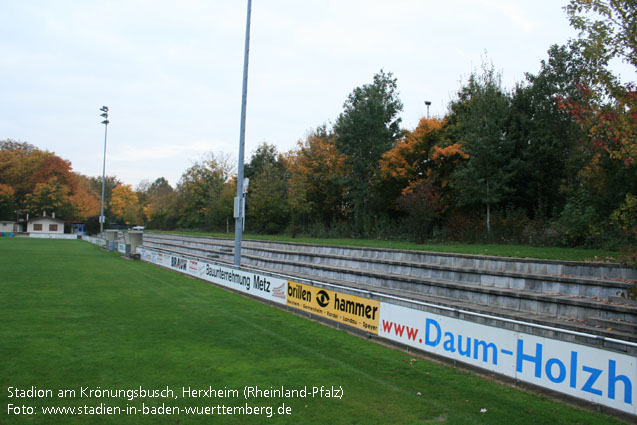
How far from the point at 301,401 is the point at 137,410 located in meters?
2.17

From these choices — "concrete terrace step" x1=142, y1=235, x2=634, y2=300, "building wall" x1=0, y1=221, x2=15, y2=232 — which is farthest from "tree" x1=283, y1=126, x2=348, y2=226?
"building wall" x1=0, y1=221, x2=15, y2=232

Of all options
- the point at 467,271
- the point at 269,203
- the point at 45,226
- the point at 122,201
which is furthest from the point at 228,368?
the point at 122,201

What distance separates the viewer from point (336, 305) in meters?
11.1

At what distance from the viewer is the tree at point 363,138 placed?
31234 mm

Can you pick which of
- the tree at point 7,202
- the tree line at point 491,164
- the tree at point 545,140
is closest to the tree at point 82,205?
the tree at point 7,202

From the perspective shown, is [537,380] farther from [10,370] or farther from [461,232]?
[461,232]

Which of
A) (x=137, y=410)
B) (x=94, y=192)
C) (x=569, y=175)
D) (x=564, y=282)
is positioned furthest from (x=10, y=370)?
(x=94, y=192)

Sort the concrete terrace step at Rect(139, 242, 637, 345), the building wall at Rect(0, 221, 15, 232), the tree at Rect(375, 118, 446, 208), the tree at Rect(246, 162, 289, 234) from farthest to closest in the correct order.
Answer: the building wall at Rect(0, 221, 15, 232), the tree at Rect(246, 162, 289, 234), the tree at Rect(375, 118, 446, 208), the concrete terrace step at Rect(139, 242, 637, 345)

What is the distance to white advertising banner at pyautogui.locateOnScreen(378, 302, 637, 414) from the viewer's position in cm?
545

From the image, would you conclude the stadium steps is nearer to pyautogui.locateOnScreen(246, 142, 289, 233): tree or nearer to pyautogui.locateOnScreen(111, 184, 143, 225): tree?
pyautogui.locateOnScreen(246, 142, 289, 233): tree

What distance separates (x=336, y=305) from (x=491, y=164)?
15.1 metres

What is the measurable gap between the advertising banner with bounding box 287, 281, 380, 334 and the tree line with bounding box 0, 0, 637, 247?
18.5 feet

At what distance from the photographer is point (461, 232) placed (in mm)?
21641

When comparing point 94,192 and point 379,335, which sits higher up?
point 94,192
